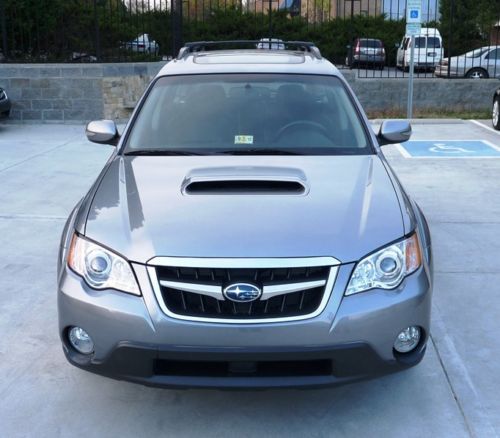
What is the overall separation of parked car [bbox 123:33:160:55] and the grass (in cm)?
498

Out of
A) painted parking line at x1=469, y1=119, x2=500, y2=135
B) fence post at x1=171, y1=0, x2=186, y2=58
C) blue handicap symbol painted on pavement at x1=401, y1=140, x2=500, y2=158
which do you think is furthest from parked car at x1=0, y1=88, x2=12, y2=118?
painted parking line at x1=469, y1=119, x2=500, y2=135

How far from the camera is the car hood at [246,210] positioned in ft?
9.72

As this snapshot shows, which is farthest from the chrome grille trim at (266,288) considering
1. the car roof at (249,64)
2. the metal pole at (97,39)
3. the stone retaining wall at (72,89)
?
the metal pole at (97,39)

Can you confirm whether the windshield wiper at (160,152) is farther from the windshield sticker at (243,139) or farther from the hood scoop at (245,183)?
the hood scoop at (245,183)

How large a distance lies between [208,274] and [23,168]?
7030 mm

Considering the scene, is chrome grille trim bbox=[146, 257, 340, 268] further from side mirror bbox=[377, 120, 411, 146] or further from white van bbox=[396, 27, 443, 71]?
white van bbox=[396, 27, 443, 71]

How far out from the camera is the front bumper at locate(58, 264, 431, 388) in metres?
2.83

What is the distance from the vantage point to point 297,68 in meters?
4.76

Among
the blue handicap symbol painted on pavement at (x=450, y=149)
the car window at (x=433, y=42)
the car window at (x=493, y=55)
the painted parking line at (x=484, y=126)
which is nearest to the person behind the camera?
the blue handicap symbol painted on pavement at (x=450, y=149)

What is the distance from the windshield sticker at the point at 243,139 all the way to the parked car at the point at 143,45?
11.1m

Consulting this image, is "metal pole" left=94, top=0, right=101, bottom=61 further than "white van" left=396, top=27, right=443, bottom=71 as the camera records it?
No

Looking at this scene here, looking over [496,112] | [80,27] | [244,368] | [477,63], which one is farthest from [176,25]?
[244,368]

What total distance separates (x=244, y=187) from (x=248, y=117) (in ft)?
3.34

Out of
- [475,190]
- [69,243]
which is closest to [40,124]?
[475,190]
